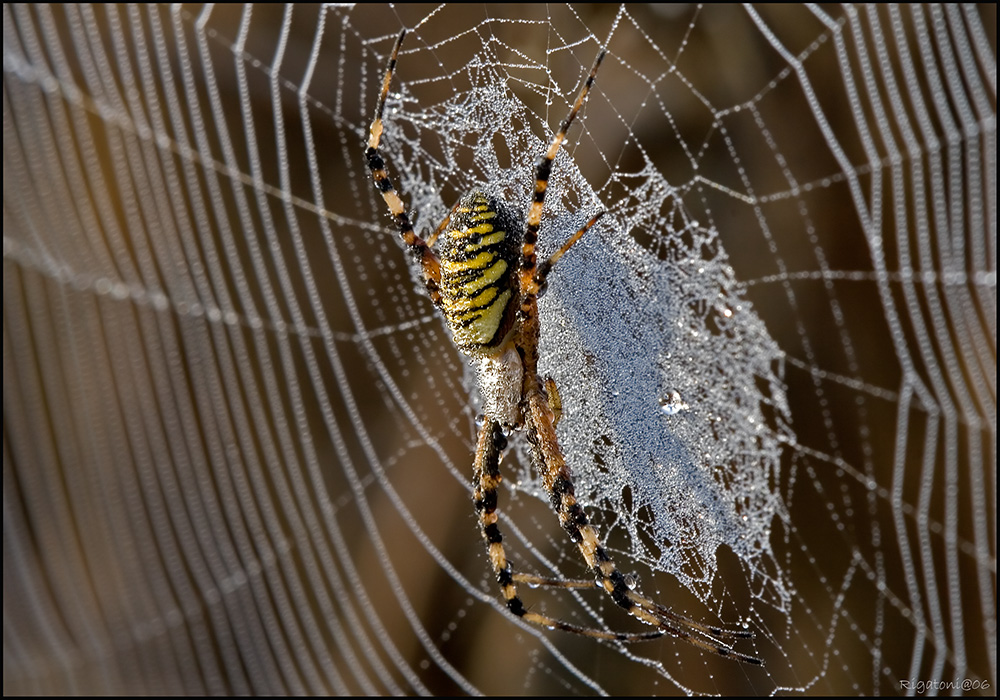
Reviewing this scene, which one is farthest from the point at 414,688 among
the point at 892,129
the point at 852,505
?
the point at 892,129

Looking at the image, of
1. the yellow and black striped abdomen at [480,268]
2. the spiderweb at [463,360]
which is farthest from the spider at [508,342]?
the spiderweb at [463,360]

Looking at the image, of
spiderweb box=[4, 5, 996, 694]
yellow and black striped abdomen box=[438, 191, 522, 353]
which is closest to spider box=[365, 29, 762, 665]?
yellow and black striped abdomen box=[438, 191, 522, 353]

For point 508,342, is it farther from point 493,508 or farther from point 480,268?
point 493,508

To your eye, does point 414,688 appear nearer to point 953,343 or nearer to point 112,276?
point 112,276

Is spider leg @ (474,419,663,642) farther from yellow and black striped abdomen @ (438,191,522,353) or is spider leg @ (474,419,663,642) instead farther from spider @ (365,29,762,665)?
yellow and black striped abdomen @ (438,191,522,353)

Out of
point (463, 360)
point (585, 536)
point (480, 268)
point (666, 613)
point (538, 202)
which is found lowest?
point (666, 613)

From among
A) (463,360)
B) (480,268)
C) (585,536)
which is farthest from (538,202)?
(463,360)
